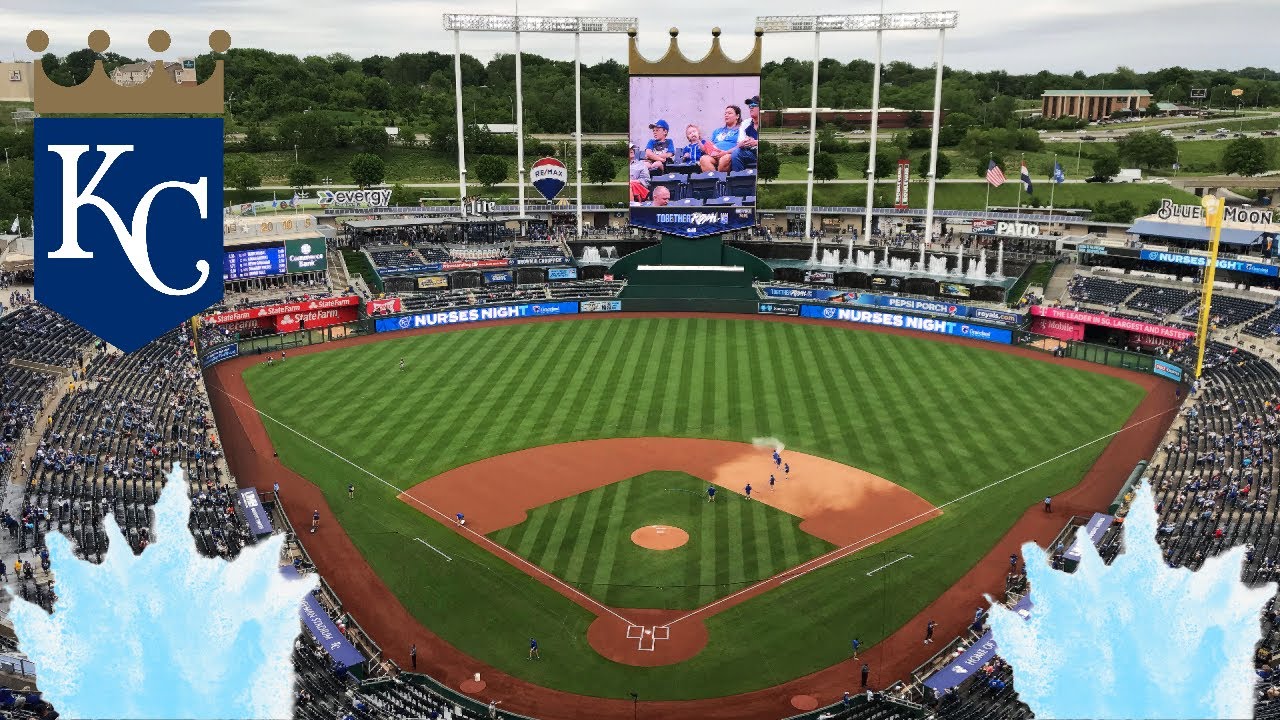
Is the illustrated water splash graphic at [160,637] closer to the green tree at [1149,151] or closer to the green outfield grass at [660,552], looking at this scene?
the green outfield grass at [660,552]

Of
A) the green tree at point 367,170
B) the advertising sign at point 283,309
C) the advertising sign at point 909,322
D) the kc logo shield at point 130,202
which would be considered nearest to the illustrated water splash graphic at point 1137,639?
the kc logo shield at point 130,202

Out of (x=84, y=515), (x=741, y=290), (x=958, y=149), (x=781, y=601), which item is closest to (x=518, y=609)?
(x=781, y=601)

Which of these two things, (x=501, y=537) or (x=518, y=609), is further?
(x=501, y=537)

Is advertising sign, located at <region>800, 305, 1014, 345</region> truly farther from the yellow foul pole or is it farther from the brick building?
the brick building

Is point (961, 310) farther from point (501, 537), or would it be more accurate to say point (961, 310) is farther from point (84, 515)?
point (84, 515)

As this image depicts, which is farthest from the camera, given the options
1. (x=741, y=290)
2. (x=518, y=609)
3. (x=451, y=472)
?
(x=741, y=290)

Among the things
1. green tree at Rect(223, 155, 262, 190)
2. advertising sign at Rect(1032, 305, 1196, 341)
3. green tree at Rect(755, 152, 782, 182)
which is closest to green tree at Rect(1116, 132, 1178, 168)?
green tree at Rect(755, 152, 782, 182)
